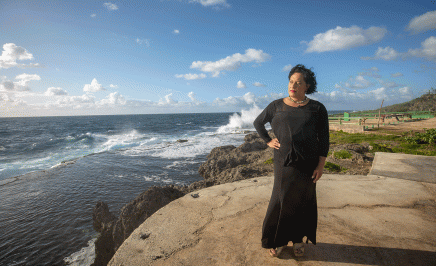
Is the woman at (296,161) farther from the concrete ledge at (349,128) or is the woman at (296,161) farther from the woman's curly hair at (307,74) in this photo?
the concrete ledge at (349,128)

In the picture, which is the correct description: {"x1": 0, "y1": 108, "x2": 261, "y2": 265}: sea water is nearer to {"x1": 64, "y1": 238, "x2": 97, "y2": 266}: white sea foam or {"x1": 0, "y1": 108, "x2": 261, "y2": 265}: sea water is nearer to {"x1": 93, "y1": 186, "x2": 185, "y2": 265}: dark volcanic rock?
{"x1": 64, "y1": 238, "x2": 97, "y2": 266}: white sea foam

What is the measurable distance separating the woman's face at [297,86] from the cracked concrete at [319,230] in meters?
1.72

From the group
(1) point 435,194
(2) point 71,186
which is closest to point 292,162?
(1) point 435,194

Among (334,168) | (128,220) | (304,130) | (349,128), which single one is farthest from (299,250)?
(349,128)

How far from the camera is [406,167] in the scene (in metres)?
5.09

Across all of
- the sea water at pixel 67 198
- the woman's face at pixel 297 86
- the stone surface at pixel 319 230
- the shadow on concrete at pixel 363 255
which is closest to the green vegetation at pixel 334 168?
the stone surface at pixel 319 230

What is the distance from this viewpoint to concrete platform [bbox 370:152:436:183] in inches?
178

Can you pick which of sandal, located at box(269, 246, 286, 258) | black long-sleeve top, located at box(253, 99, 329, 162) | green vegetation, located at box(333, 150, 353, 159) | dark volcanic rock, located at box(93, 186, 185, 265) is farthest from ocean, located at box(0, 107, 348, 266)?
green vegetation, located at box(333, 150, 353, 159)

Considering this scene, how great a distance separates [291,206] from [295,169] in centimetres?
40

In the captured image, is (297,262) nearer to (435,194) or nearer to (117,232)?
(435,194)

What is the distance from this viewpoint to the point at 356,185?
4.11 meters

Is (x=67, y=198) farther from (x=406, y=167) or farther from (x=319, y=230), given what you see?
(x=406, y=167)

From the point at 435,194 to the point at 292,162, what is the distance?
11.7 feet

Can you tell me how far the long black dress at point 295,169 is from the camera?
205 centimetres
